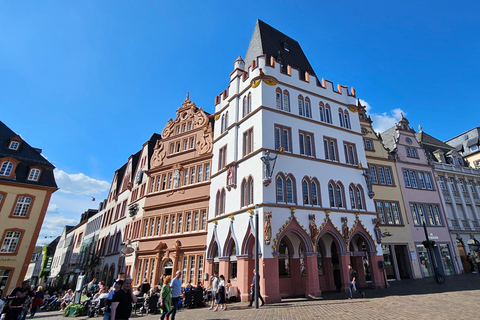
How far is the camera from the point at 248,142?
21.7 m

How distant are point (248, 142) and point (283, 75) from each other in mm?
6855

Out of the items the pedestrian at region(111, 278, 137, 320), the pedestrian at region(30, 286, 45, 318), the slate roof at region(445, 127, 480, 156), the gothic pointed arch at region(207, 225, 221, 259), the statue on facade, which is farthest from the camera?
the slate roof at region(445, 127, 480, 156)

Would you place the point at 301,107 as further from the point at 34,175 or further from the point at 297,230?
the point at 34,175

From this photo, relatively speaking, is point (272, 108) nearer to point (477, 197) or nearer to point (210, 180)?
point (210, 180)

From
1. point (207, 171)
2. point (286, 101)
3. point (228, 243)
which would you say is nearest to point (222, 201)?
point (228, 243)

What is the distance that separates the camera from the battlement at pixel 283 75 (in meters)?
22.8

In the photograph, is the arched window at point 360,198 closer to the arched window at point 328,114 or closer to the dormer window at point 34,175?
the arched window at point 328,114

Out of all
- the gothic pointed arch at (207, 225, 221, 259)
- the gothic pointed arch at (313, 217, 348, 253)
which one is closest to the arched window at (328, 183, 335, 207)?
the gothic pointed arch at (313, 217, 348, 253)

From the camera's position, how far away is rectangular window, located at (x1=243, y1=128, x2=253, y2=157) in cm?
2128

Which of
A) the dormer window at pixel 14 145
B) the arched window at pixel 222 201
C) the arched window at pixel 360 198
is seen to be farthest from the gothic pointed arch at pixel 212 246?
the dormer window at pixel 14 145

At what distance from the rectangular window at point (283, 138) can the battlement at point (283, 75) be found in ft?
15.3

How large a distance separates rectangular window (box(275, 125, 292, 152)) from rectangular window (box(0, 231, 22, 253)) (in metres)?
28.1

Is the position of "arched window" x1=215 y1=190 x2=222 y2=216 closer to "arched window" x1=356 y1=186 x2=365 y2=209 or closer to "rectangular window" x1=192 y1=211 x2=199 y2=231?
"rectangular window" x1=192 y1=211 x2=199 y2=231

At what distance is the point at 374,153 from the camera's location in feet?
99.7
